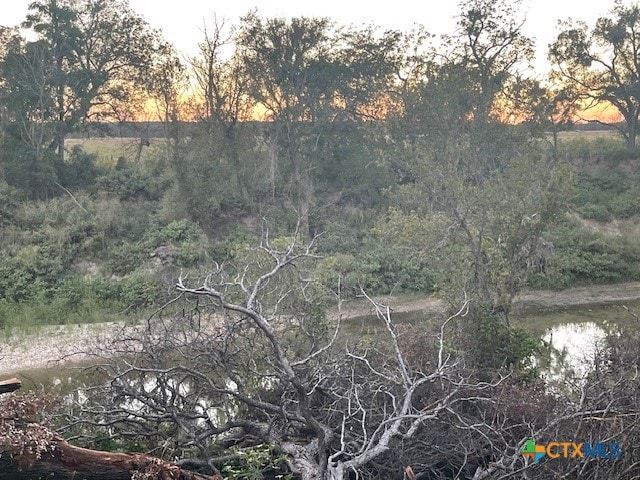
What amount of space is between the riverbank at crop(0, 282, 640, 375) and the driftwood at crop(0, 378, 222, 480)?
15.9 ft

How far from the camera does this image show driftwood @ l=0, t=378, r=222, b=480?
16.1ft

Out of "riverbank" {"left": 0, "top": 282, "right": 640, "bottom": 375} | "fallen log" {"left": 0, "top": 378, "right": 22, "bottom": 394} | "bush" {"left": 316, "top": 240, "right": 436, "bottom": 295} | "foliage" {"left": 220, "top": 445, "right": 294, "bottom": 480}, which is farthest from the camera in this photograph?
"bush" {"left": 316, "top": 240, "right": 436, "bottom": 295}

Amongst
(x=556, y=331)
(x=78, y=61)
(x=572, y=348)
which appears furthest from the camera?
(x=78, y=61)

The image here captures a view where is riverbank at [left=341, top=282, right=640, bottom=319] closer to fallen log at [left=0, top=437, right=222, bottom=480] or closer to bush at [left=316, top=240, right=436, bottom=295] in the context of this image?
bush at [left=316, top=240, right=436, bottom=295]

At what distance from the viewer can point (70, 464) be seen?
5129mm

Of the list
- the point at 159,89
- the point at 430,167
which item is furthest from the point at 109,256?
the point at 430,167

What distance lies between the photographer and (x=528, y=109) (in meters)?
22.8

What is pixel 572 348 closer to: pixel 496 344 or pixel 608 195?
pixel 496 344

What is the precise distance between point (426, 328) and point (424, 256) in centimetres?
264

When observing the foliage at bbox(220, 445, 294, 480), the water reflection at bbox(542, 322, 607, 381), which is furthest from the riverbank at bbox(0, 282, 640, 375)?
the foliage at bbox(220, 445, 294, 480)

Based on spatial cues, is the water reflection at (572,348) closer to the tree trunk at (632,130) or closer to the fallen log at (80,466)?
the fallen log at (80,466)

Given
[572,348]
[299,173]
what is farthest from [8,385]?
[299,173]

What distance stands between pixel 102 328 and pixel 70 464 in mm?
10564

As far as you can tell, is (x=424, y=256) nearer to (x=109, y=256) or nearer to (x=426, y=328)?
(x=426, y=328)
